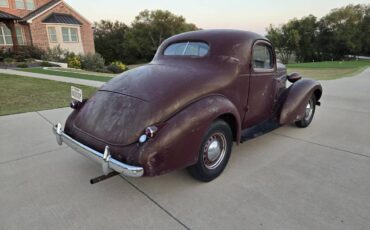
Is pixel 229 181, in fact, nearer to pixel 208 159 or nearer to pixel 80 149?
pixel 208 159

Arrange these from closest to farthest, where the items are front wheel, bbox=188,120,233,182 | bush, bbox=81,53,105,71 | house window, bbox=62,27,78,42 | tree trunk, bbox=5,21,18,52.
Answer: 1. front wheel, bbox=188,120,233,182
2. bush, bbox=81,53,105,71
3. tree trunk, bbox=5,21,18,52
4. house window, bbox=62,27,78,42

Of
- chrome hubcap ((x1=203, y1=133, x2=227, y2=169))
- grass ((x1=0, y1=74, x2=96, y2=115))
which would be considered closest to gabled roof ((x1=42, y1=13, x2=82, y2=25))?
grass ((x1=0, y1=74, x2=96, y2=115))

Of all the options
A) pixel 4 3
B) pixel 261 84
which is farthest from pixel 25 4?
pixel 261 84

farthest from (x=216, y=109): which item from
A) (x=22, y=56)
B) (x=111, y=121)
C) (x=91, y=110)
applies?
(x=22, y=56)

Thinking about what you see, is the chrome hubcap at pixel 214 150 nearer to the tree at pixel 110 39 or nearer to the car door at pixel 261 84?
the car door at pixel 261 84

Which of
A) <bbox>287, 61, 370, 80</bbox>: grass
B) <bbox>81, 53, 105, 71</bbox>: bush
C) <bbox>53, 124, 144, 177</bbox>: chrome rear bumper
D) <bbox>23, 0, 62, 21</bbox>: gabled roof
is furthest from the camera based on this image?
<bbox>23, 0, 62, 21</bbox>: gabled roof

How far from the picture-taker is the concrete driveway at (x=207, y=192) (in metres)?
2.26

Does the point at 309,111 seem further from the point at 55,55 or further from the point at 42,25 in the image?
the point at 42,25

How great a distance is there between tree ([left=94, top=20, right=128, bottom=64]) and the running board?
45165 mm

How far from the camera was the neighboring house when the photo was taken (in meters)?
21.2

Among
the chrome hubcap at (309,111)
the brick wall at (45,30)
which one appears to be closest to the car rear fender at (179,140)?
the chrome hubcap at (309,111)

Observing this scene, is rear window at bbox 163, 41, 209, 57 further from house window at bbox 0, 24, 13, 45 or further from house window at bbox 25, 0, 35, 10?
house window at bbox 25, 0, 35, 10

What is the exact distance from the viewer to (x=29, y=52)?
65.0 feet

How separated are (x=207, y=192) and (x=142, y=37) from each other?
48.9m
